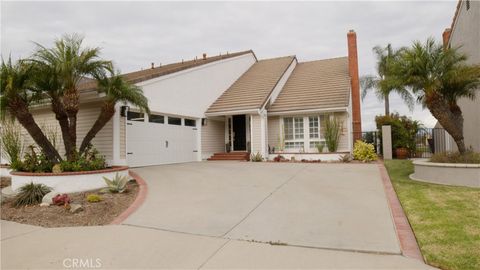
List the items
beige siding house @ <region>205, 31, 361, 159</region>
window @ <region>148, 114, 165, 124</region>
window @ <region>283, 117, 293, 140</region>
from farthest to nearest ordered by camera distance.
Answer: window @ <region>283, 117, 293, 140</region> < beige siding house @ <region>205, 31, 361, 159</region> < window @ <region>148, 114, 165, 124</region>

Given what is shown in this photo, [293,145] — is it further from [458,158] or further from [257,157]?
[458,158]

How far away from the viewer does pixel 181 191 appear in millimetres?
7988

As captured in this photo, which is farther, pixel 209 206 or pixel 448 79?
pixel 448 79

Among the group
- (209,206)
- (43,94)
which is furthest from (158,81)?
(209,206)

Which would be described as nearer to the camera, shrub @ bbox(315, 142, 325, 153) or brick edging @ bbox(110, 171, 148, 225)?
→ brick edging @ bbox(110, 171, 148, 225)

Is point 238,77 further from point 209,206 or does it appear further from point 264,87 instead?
point 209,206

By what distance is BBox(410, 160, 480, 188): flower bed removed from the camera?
26.0 feet

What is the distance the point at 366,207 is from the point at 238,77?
1671 cm

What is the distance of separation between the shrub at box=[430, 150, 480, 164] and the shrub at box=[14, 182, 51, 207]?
1107cm

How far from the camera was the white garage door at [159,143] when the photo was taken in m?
12.4

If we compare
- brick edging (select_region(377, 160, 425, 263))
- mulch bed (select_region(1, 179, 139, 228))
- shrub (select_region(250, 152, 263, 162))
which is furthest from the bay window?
mulch bed (select_region(1, 179, 139, 228))

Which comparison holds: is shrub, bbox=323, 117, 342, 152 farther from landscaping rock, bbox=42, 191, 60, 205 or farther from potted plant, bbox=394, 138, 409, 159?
landscaping rock, bbox=42, 191, 60, 205

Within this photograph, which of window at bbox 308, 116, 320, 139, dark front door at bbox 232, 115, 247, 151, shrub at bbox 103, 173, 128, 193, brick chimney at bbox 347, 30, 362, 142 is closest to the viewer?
shrub at bbox 103, 173, 128, 193

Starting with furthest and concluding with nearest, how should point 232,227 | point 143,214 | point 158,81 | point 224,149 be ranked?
point 224,149 < point 158,81 < point 143,214 < point 232,227
